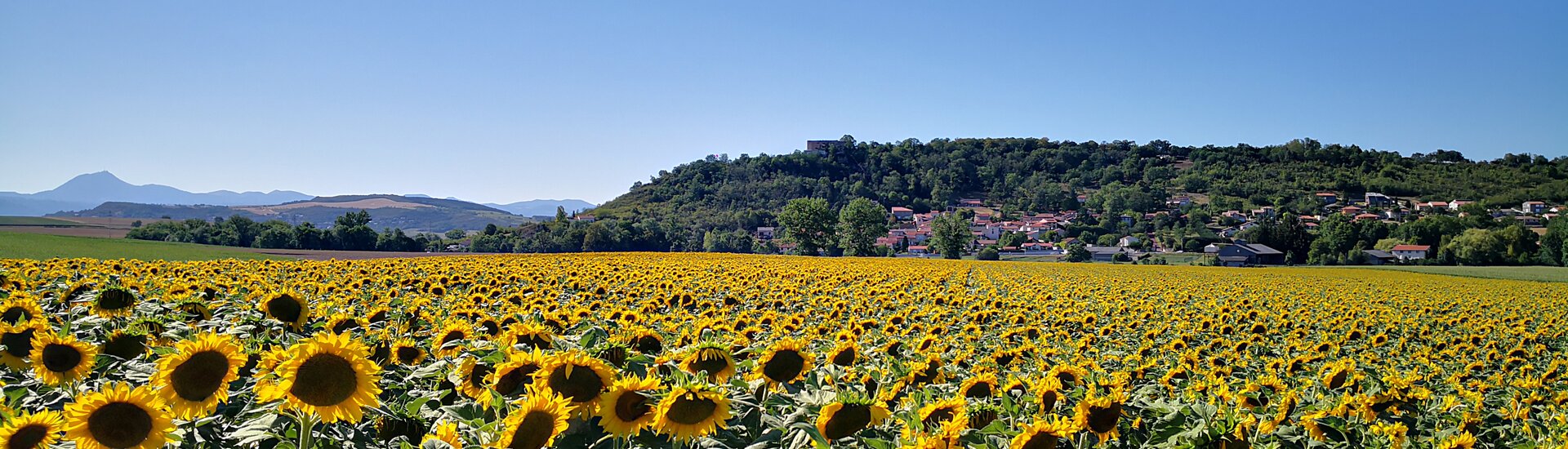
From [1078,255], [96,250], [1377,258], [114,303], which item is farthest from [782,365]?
[1377,258]

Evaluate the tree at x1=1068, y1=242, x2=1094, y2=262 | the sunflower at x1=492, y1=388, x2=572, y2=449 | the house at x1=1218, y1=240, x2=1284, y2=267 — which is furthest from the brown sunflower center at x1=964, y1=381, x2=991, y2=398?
the house at x1=1218, y1=240, x2=1284, y2=267

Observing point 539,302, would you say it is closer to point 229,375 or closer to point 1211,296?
point 229,375

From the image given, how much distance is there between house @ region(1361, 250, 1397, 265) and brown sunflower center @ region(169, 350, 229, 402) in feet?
289

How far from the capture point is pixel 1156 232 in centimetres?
12094

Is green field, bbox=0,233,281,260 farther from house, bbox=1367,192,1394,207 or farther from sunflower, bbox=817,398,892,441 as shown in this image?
house, bbox=1367,192,1394,207

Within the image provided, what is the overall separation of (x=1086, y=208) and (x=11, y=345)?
155m

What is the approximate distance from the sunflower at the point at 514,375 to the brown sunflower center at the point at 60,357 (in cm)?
145

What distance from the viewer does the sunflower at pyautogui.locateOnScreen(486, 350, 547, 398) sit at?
236 centimetres

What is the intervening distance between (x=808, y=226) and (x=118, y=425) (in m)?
82.3

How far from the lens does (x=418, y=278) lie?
988cm

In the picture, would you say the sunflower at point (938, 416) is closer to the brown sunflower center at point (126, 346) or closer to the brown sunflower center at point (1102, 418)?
the brown sunflower center at point (1102, 418)

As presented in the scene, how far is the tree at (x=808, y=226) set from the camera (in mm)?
83938

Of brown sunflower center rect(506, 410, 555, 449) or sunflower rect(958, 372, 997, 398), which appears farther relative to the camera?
sunflower rect(958, 372, 997, 398)

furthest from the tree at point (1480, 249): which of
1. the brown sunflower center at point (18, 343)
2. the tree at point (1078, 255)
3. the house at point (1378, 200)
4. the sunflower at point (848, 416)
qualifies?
the brown sunflower center at point (18, 343)
